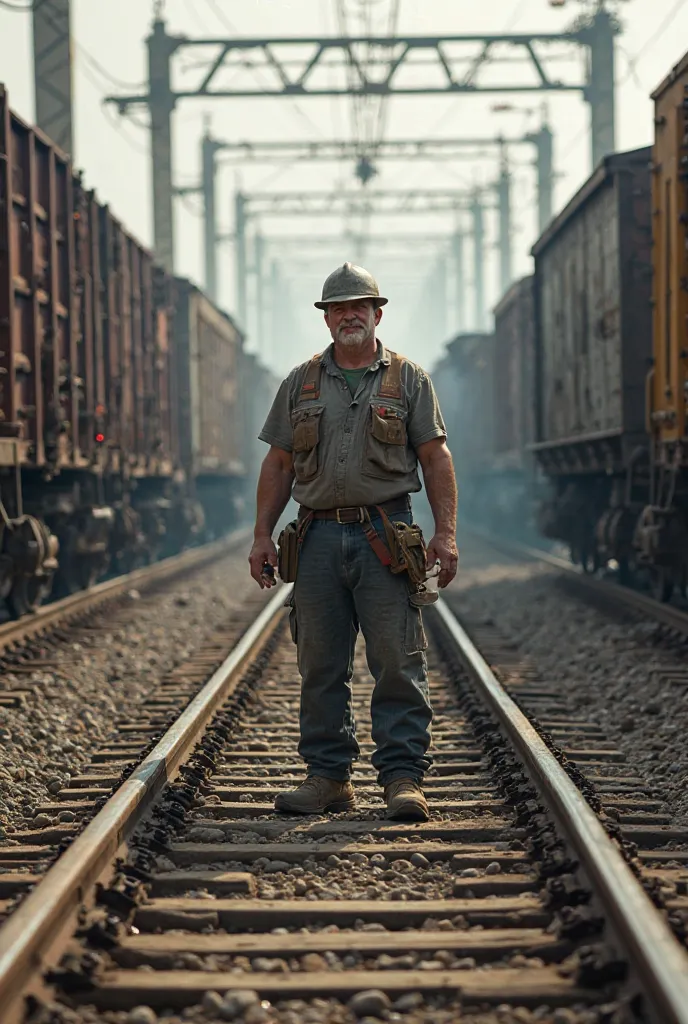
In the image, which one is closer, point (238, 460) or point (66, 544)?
point (66, 544)

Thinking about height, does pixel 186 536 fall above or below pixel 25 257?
below

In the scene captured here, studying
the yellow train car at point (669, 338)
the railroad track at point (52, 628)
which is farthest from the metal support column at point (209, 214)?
the yellow train car at point (669, 338)

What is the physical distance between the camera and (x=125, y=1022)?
319cm

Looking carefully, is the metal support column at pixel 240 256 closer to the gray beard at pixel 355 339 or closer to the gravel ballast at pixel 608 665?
the gravel ballast at pixel 608 665

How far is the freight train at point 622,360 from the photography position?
9.96 meters

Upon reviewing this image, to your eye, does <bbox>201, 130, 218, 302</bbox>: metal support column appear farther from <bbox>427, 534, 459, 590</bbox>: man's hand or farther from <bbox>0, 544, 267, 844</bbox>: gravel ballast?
<bbox>427, 534, 459, 590</bbox>: man's hand

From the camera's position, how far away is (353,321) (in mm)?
5129

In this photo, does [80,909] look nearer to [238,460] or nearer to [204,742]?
[204,742]

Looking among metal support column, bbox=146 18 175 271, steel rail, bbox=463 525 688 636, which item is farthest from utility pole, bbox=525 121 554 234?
steel rail, bbox=463 525 688 636

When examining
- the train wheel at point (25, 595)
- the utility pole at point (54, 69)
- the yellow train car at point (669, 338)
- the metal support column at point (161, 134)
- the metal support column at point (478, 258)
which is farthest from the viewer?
the metal support column at point (478, 258)

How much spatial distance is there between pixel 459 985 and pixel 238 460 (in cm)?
2749

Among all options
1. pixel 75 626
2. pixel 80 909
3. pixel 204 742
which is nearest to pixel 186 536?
pixel 75 626

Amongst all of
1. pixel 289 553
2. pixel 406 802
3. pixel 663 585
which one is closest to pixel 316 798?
pixel 406 802

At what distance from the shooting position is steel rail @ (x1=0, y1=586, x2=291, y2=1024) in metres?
3.23
